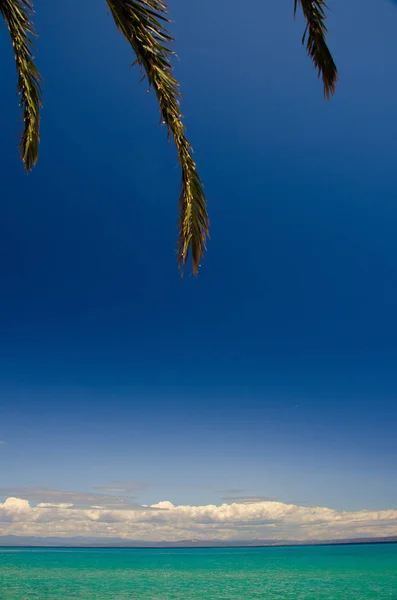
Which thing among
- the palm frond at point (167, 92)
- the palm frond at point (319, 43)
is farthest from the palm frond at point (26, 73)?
the palm frond at point (319, 43)

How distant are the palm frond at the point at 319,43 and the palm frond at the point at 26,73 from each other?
219 cm

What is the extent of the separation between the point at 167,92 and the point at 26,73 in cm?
130

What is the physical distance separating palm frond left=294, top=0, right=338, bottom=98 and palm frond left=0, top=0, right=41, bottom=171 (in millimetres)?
2194

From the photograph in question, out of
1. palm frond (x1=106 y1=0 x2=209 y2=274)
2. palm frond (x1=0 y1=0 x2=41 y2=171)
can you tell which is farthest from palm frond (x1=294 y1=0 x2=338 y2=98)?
palm frond (x1=0 y1=0 x2=41 y2=171)

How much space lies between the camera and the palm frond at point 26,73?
3.57m

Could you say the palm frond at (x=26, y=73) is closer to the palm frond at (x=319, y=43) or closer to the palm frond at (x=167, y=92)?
the palm frond at (x=167, y=92)

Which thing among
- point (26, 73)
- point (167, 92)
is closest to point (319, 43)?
point (167, 92)

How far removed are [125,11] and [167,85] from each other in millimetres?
568

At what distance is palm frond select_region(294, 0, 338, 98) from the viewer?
3520mm

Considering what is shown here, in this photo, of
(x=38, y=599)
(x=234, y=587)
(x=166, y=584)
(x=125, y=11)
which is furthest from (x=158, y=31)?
(x=166, y=584)

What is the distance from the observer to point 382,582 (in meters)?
32.5

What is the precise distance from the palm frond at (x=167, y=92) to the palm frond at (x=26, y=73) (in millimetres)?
863

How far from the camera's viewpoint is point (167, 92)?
3.50 metres

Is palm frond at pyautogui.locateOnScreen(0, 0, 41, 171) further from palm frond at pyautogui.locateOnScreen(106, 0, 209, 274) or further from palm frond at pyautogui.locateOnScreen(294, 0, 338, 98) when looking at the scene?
palm frond at pyautogui.locateOnScreen(294, 0, 338, 98)
